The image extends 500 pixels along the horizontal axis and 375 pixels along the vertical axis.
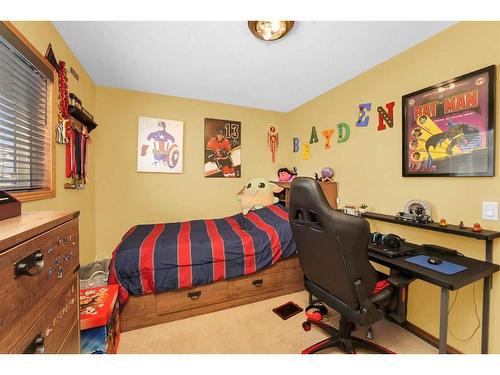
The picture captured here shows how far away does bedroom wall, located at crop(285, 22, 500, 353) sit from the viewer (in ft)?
4.38

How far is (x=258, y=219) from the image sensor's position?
98.3 inches

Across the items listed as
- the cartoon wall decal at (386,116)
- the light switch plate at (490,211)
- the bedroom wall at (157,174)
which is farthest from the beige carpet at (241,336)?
the cartoon wall decal at (386,116)

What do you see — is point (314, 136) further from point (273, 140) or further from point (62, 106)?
point (62, 106)

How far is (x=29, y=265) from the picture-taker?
555 mm

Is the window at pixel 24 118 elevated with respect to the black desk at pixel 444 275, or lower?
elevated

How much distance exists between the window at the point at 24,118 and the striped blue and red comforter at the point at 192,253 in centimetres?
79

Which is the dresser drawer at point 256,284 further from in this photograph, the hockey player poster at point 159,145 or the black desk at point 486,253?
the hockey player poster at point 159,145

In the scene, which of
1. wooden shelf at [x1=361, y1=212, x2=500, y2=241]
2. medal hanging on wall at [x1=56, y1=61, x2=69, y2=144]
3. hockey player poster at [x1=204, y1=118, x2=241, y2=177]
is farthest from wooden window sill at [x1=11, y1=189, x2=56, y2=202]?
wooden shelf at [x1=361, y1=212, x2=500, y2=241]

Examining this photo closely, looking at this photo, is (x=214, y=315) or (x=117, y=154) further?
(x=117, y=154)

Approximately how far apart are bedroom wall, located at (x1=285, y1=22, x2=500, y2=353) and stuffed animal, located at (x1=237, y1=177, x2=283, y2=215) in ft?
3.01

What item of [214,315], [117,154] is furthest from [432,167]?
[117,154]

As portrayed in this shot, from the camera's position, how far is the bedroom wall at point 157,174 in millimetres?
2551
